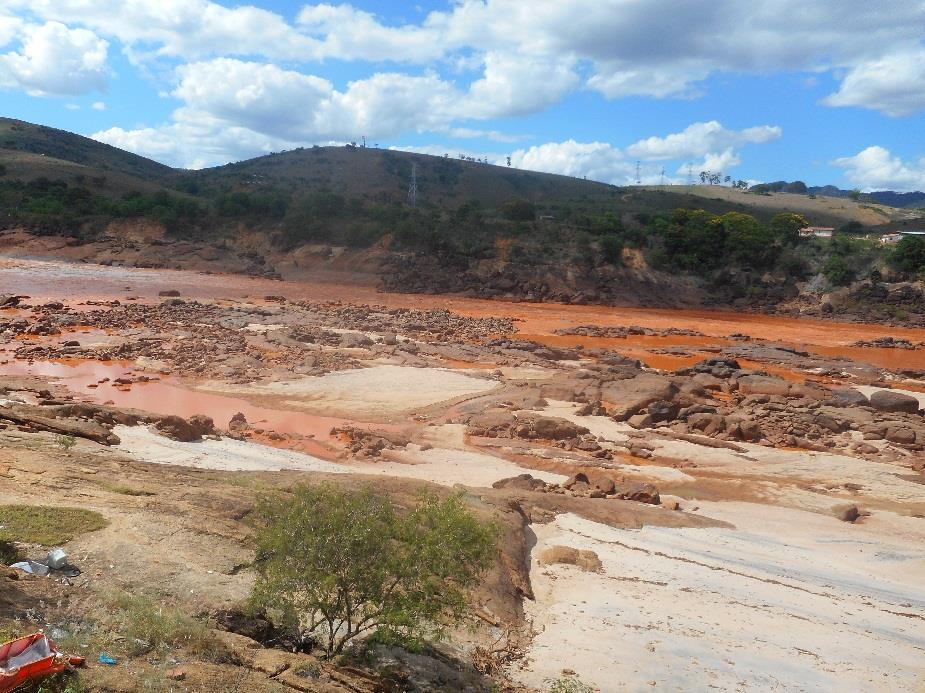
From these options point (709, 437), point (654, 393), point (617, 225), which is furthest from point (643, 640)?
point (617, 225)

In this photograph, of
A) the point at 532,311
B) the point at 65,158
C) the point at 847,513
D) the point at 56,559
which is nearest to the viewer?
the point at 56,559

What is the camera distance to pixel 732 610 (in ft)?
28.9

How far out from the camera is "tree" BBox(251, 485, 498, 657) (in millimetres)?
6156

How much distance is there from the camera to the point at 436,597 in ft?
22.2

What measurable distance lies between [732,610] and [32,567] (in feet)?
24.3

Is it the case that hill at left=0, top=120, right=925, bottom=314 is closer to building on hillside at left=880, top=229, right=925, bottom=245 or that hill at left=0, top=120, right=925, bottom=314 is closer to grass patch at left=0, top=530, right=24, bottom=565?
building on hillside at left=880, top=229, right=925, bottom=245

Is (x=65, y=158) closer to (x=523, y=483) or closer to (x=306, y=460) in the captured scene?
(x=306, y=460)

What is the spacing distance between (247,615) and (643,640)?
4089 millimetres

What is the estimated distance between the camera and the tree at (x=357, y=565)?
6.16 metres

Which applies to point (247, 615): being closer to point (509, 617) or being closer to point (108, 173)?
point (509, 617)

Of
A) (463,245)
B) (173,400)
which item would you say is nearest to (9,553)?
(173,400)

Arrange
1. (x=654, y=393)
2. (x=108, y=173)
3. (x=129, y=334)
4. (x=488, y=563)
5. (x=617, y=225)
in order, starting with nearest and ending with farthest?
(x=488, y=563)
(x=654, y=393)
(x=129, y=334)
(x=617, y=225)
(x=108, y=173)

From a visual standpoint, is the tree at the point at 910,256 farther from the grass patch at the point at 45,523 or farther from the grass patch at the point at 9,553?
the grass patch at the point at 9,553

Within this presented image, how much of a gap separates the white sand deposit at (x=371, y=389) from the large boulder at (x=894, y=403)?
36.0 ft
